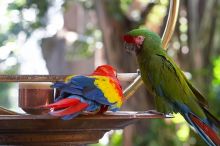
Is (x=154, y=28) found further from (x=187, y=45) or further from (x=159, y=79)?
(x=159, y=79)

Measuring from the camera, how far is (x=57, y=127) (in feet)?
2.90

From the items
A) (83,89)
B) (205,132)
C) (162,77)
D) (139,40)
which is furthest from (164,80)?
(83,89)

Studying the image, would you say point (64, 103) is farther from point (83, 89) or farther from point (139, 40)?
point (139, 40)

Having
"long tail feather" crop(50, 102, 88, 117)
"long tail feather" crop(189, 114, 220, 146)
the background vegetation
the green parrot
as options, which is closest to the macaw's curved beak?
the green parrot

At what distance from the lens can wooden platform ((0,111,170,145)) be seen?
0.84 meters

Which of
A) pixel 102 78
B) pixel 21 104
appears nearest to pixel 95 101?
pixel 102 78

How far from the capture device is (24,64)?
2.33 m

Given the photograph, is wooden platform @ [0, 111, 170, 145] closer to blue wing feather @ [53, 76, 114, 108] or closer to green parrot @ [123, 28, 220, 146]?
blue wing feather @ [53, 76, 114, 108]

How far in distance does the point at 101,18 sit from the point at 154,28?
33cm

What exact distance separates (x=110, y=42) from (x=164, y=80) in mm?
1465

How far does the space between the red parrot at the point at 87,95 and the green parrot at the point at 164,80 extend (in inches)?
9.0

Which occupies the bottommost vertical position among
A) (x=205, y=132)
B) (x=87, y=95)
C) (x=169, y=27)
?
(x=205, y=132)

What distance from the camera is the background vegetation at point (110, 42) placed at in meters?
2.39

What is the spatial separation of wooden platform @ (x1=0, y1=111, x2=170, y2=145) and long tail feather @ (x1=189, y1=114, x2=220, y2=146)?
148mm
